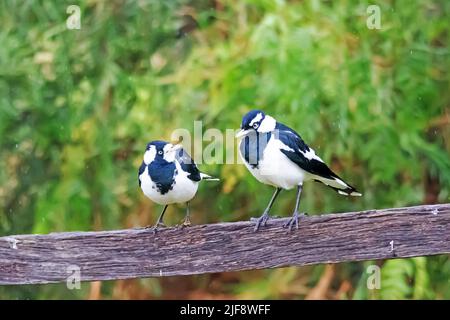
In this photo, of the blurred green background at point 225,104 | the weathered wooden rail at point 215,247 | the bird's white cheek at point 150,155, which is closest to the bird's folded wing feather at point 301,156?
the bird's white cheek at point 150,155

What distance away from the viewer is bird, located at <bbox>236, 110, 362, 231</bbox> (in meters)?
3.32

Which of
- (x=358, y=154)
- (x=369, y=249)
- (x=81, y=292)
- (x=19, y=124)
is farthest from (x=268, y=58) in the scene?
(x=369, y=249)

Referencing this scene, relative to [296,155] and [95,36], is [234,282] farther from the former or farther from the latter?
[296,155]

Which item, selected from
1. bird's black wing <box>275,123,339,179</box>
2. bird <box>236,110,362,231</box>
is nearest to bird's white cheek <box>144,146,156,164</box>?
bird <box>236,110,362,231</box>

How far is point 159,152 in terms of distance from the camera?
3.42 meters

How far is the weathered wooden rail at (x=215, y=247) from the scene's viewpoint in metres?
2.59

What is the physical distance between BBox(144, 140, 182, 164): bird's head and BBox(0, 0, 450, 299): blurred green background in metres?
1.50

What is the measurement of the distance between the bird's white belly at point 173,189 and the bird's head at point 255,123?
25cm

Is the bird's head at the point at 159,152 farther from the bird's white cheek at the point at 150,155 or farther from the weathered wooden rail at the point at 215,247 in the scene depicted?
the weathered wooden rail at the point at 215,247

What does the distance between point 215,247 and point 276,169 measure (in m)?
0.68

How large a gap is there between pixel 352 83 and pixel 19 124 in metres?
1.98

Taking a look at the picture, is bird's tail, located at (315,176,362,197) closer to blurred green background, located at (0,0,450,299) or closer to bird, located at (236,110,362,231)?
bird, located at (236,110,362,231)

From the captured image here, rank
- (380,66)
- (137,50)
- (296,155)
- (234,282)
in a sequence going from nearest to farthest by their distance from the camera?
(296,155), (380,66), (137,50), (234,282)

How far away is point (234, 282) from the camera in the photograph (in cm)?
620
